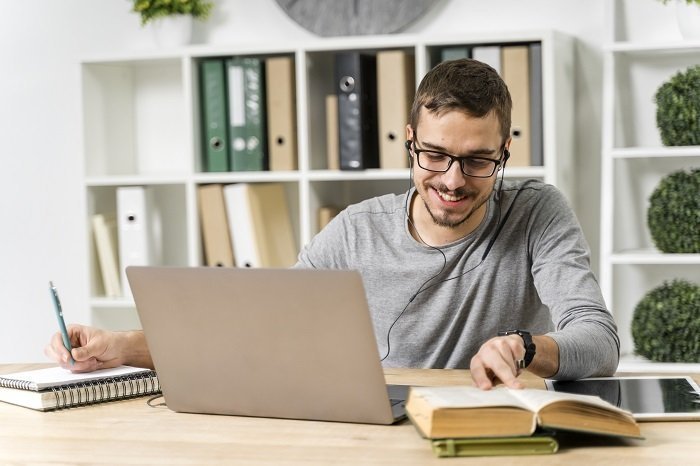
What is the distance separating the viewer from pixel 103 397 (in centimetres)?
167

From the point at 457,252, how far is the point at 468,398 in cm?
75

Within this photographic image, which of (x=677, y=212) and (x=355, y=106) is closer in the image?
(x=677, y=212)

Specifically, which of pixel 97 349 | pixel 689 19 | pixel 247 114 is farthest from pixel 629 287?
pixel 97 349

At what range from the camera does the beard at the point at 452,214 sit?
1927 mm

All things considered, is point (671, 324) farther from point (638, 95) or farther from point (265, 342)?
point (265, 342)

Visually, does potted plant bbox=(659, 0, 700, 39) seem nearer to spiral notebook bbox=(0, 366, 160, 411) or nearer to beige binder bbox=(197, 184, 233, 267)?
beige binder bbox=(197, 184, 233, 267)

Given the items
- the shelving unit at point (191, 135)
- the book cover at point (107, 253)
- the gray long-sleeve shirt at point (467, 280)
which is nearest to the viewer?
the gray long-sleeve shirt at point (467, 280)

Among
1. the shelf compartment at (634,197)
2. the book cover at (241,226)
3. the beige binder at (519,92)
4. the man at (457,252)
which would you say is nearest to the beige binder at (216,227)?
the book cover at (241,226)

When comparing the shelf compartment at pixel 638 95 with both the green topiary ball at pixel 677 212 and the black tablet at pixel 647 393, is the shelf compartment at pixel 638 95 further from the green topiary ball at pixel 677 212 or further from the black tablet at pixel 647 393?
the black tablet at pixel 647 393

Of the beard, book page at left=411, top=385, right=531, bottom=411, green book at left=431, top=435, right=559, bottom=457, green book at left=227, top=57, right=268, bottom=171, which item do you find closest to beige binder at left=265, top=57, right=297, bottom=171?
green book at left=227, top=57, right=268, bottom=171

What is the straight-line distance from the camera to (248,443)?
4.52ft

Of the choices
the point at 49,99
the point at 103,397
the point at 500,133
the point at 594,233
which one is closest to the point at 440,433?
the point at 103,397

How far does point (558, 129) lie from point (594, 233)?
0.40 metres

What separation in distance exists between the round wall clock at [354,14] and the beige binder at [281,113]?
22 centimetres
